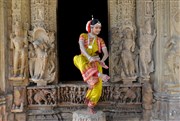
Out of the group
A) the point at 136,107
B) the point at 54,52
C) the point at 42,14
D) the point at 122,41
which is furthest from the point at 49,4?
the point at 136,107

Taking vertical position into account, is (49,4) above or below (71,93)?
above

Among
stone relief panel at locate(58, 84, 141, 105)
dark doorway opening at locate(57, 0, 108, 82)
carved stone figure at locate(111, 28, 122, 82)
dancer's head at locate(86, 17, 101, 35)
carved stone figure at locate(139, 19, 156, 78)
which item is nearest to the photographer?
dancer's head at locate(86, 17, 101, 35)

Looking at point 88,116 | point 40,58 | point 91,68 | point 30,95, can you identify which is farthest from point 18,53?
point 88,116

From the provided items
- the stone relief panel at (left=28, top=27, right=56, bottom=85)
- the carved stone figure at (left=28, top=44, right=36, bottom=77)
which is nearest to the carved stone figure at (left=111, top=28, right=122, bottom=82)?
the stone relief panel at (left=28, top=27, right=56, bottom=85)

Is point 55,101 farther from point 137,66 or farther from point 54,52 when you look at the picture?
point 137,66

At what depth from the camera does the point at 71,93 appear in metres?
5.96

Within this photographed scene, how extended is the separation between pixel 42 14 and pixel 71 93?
1.92m

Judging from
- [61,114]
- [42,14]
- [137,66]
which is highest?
[42,14]

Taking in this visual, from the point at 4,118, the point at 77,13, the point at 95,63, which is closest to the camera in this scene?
the point at 95,63

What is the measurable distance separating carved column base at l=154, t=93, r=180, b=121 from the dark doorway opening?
5.97ft

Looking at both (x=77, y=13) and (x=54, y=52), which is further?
(x=77, y=13)

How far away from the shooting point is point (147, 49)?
5.81 m

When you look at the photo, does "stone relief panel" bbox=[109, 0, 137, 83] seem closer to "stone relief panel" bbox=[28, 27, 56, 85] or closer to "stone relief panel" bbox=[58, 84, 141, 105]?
"stone relief panel" bbox=[58, 84, 141, 105]

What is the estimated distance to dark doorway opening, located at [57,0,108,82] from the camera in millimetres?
7008
